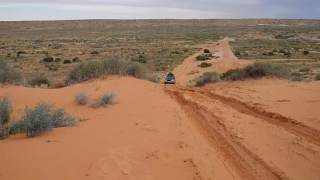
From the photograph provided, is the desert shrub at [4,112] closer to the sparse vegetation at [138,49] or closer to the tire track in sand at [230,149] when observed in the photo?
the tire track in sand at [230,149]

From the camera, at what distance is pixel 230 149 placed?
1066cm

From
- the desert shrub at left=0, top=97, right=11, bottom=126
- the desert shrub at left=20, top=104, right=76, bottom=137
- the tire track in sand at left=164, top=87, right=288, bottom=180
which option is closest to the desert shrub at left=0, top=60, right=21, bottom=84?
the desert shrub at left=0, top=97, right=11, bottom=126

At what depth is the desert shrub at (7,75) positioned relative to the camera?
804 inches

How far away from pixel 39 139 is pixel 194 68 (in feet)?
80.6

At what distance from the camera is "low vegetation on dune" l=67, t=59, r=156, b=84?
2239 cm

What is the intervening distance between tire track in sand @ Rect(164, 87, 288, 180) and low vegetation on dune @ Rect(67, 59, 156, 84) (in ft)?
23.6

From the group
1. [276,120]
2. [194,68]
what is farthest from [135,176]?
[194,68]

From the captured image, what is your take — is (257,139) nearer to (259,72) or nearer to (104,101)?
(104,101)

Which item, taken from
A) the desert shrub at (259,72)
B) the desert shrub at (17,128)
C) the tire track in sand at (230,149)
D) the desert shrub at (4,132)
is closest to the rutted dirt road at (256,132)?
the tire track in sand at (230,149)

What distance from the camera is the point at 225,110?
50.8 feet

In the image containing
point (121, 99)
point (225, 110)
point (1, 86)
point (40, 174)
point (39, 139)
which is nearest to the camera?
point (40, 174)

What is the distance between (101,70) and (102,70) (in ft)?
0.17

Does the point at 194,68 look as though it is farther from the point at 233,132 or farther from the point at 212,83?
the point at 233,132

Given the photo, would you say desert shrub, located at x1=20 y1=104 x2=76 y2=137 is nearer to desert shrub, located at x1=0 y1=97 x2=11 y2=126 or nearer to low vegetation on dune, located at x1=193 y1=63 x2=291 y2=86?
desert shrub, located at x1=0 y1=97 x2=11 y2=126
